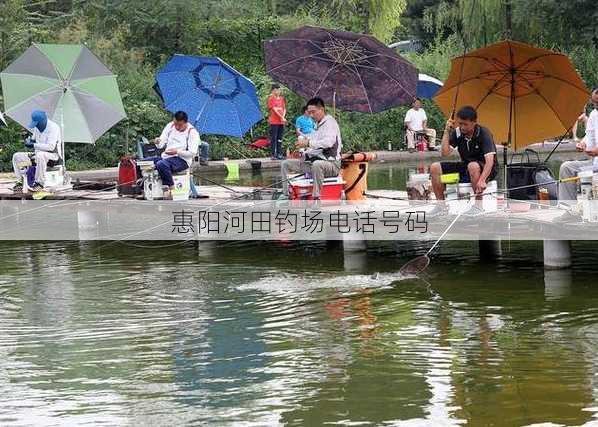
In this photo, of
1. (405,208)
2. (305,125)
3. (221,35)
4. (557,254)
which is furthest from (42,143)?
(221,35)

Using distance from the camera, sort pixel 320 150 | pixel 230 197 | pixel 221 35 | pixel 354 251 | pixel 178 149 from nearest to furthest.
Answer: pixel 354 251 < pixel 320 150 < pixel 178 149 < pixel 230 197 < pixel 221 35

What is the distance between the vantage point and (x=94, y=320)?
41.8 ft

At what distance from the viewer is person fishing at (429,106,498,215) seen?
1509 centimetres

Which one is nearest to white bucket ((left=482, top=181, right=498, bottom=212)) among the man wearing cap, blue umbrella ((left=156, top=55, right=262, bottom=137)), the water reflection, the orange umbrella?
the water reflection

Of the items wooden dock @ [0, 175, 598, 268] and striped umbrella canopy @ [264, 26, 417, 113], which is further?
striped umbrella canopy @ [264, 26, 417, 113]

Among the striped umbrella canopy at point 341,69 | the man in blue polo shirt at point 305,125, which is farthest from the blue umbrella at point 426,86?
the striped umbrella canopy at point 341,69

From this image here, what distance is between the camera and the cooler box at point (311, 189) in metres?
16.7

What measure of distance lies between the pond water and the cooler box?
77cm

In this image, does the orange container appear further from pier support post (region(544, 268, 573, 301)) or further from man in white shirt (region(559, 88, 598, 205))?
pier support post (region(544, 268, 573, 301))

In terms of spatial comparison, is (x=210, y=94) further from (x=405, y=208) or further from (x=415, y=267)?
(x=415, y=267)

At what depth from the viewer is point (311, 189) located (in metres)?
16.8

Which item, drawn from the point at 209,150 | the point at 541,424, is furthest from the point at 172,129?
the point at 209,150

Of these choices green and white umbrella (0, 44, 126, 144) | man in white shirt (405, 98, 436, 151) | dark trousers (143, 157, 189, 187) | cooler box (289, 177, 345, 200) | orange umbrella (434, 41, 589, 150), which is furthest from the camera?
man in white shirt (405, 98, 436, 151)

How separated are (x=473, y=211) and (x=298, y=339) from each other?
12.9 ft
